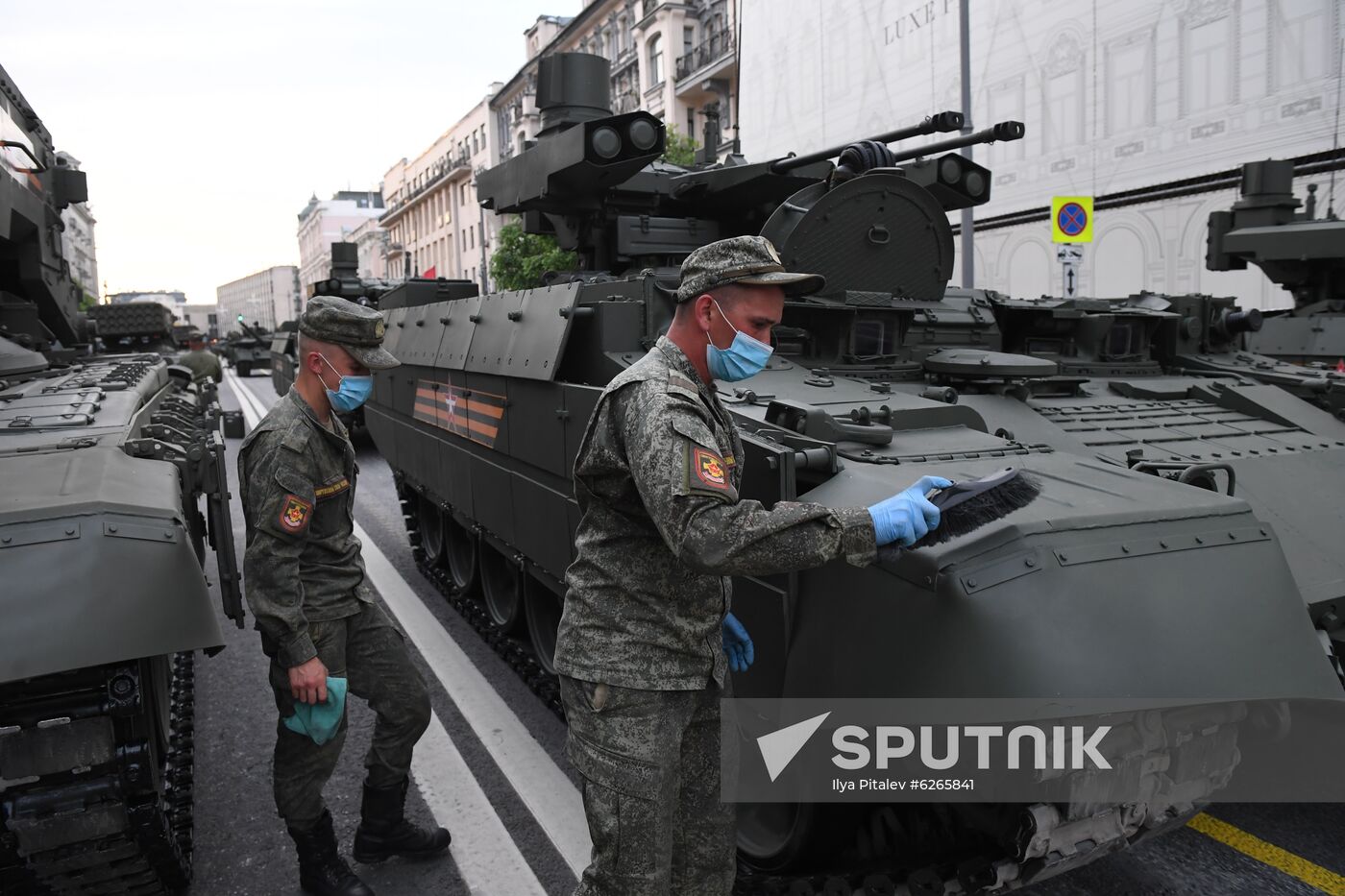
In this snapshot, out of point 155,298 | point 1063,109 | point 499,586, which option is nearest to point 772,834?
point 499,586

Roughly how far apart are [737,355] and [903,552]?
0.63 m

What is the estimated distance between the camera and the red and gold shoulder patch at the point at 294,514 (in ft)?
10.5

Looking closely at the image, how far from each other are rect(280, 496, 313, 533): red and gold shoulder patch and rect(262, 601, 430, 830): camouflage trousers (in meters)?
0.43

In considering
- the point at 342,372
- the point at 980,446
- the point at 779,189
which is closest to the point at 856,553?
the point at 980,446

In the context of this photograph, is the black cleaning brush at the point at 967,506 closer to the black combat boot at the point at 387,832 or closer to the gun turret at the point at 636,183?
the black combat boot at the point at 387,832

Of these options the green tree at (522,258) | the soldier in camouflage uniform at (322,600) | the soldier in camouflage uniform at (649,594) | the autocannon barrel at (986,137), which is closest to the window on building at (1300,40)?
the autocannon barrel at (986,137)

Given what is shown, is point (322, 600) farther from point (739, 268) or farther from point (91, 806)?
point (739, 268)

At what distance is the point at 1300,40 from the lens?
12.3 m

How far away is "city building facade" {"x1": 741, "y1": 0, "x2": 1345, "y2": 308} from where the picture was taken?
12695 millimetres

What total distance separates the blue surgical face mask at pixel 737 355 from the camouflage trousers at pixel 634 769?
790 millimetres

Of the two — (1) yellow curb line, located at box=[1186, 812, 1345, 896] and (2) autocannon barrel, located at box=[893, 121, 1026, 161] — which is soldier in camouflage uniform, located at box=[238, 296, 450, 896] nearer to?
(1) yellow curb line, located at box=[1186, 812, 1345, 896]

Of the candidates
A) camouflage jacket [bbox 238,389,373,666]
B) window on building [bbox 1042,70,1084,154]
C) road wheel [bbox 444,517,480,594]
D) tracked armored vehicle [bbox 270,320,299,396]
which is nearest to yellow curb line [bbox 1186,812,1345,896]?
camouflage jacket [bbox 238,389,373,666]

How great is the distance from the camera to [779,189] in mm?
6488

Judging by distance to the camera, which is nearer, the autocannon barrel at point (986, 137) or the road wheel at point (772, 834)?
the road wheel at point (772, 834)
